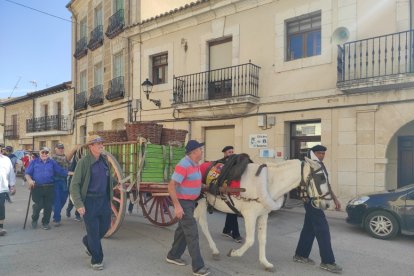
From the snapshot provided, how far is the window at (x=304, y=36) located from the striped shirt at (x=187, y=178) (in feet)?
24.8

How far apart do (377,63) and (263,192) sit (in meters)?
6.50

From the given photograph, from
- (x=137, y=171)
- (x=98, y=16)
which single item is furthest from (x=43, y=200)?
(x=98, y=16)

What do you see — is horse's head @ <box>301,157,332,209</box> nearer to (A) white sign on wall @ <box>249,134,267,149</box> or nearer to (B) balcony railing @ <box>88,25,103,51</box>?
(A) white sign on wall @ <box>249,134,267,149</box>

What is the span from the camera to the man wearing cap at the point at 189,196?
14.7 feet

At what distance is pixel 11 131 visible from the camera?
1217 inches

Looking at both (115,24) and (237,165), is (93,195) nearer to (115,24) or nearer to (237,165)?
(237,165)

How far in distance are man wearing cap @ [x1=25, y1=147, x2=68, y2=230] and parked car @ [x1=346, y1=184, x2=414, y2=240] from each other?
603cm

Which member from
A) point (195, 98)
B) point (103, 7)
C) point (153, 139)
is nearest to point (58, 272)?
point (153, 139)

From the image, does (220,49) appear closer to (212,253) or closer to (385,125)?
(385,125)

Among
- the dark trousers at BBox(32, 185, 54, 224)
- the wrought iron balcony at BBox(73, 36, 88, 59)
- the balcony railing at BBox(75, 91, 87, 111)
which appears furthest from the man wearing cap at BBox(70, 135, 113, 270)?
the wrought iron balcony at BBox(73, 36, 88, 59)

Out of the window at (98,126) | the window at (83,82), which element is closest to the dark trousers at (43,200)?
the window at (98,126)

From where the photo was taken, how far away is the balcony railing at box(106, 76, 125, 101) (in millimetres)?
16994

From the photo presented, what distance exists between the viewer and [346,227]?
8.13 metres

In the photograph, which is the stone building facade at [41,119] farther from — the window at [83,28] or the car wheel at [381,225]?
the car wheel at [381,225]
